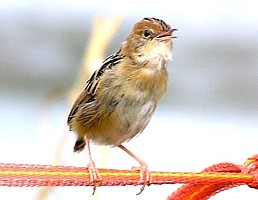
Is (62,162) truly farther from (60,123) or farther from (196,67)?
(196,67)

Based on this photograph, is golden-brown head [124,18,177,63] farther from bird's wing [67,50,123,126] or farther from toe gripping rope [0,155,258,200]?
toe gripping rope [0,155,258,200]

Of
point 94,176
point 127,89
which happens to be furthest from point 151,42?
point 94,176

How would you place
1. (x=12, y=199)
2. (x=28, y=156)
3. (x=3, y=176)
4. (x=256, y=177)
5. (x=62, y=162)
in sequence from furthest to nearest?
(x=28, y=156), (x=12, y=199), (x=62, y=162), (x=256, y=177), (x=3, y=176)

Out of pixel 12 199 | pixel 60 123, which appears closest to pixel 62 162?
pixel 12 199

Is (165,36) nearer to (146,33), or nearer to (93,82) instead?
(146,33)

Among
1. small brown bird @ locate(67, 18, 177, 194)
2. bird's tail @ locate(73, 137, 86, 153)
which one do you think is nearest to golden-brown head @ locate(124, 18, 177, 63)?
small brown bird @ locate(67, 18, 177, 194)
